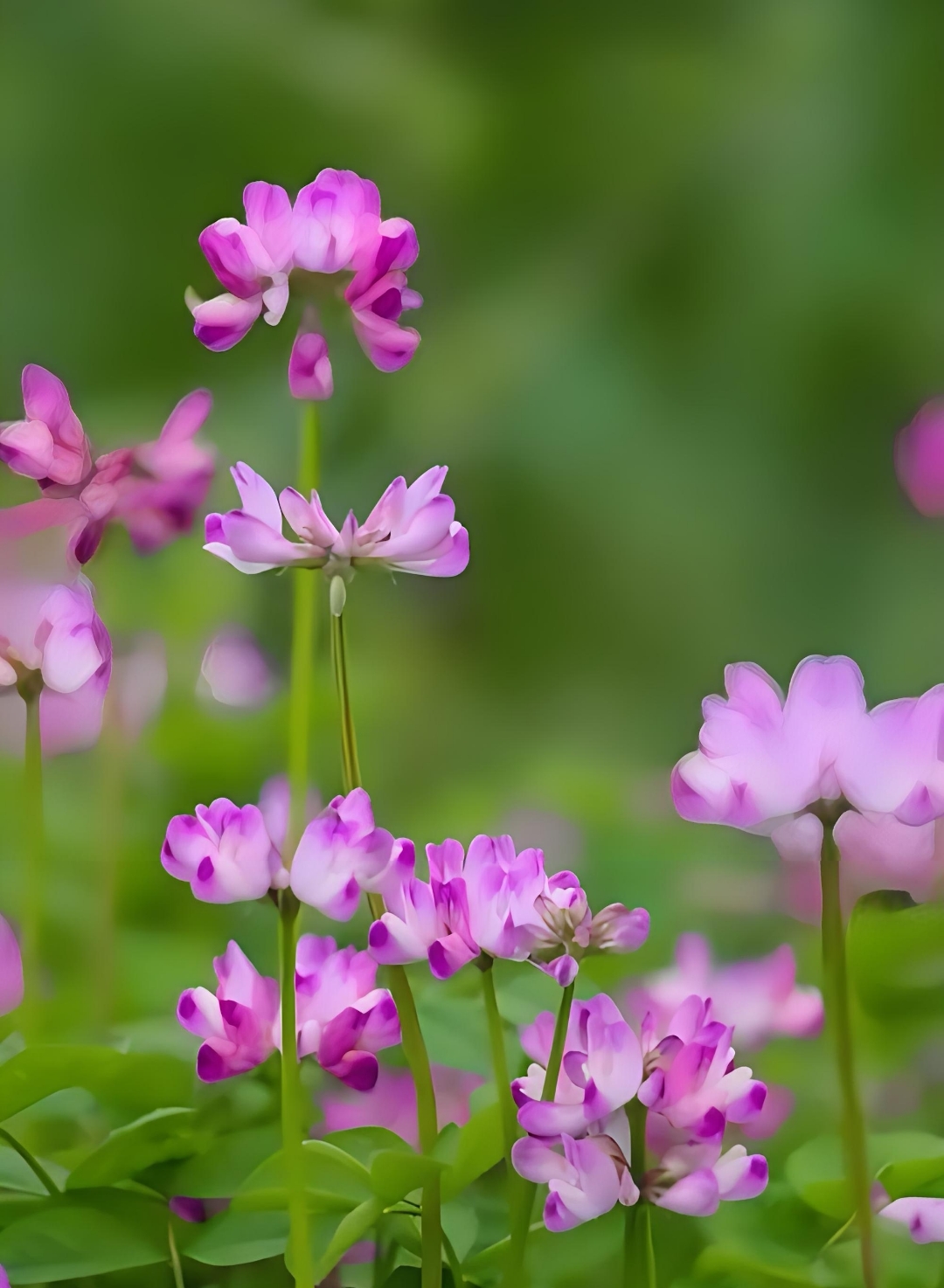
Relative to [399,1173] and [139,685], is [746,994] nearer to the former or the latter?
[399,1173]

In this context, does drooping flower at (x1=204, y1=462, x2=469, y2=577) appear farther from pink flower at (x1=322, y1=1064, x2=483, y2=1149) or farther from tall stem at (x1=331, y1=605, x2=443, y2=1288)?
pink flower at (x1=322, y1=1064, x2=483, y2=1149)

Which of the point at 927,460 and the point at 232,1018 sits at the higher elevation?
the point at 927,460

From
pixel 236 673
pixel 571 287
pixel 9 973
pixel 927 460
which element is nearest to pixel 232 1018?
pixel 9 973

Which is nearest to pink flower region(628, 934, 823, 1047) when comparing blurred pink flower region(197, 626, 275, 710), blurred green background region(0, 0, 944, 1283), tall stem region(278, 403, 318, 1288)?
tall stem region(278, 403, 318, 1288)

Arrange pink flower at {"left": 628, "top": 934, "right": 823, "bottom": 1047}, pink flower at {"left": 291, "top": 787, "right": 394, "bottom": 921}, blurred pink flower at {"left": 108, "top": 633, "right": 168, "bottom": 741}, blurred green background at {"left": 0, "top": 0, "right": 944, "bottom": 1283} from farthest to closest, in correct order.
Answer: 1. blurred green background at {"left": 0, "top": 0, "right": 944, "bottom": 1283}
2. blurred pink flower at {"left": 108, "top": 633, "right": 168, "bottom": 741}
3. pink flower at {"left": 628, "top": 934, "right": 823, "bottom": 1047}
4. pink flower at {"left": 291, "top": 787, "right": 394, "bottom": 921}

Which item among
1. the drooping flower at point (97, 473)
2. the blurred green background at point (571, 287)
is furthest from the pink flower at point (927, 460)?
the drooping flower at point (97, 473)
